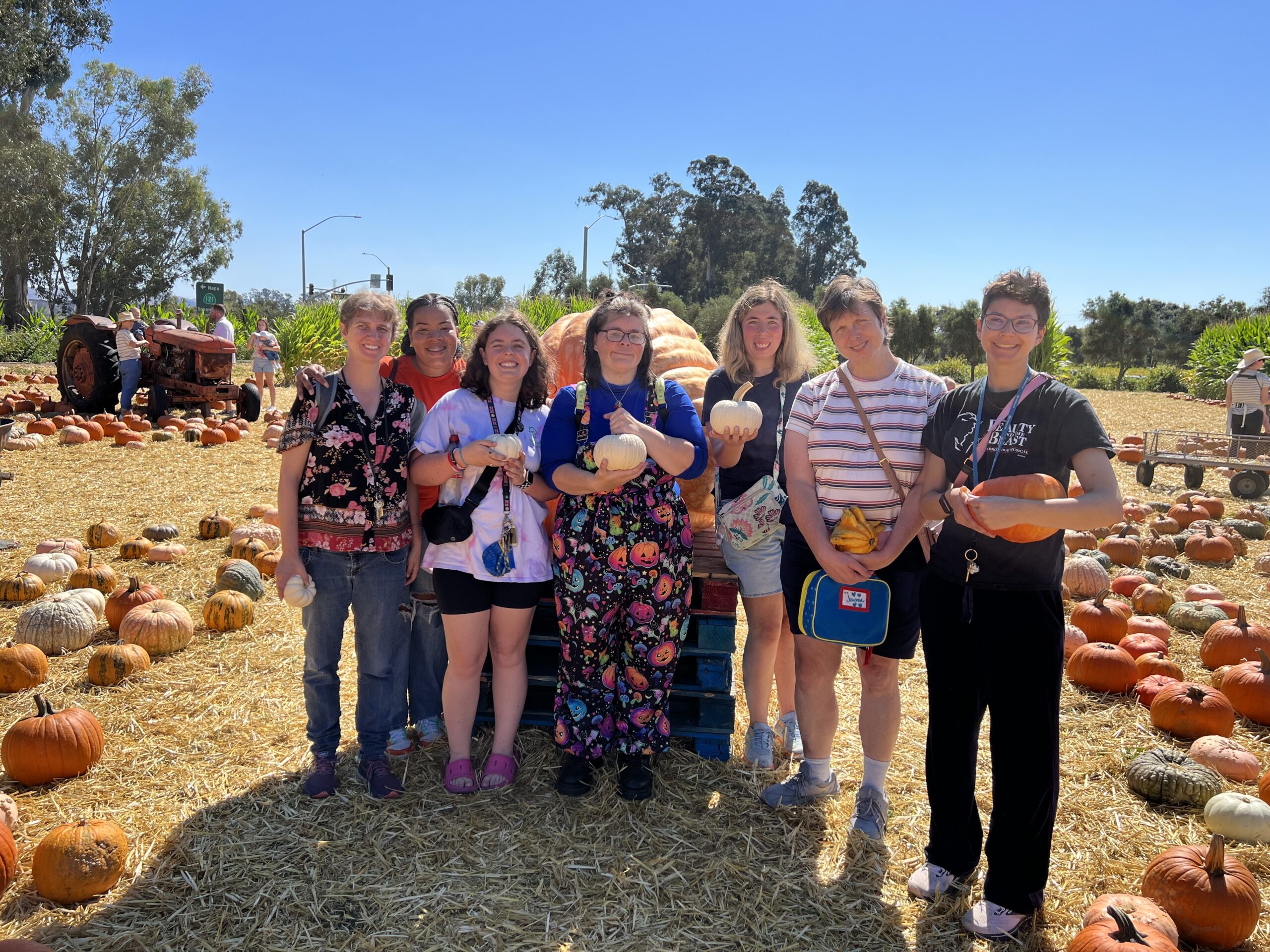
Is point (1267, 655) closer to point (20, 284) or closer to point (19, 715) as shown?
point (19, 715)

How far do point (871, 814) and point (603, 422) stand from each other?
1.87 metres

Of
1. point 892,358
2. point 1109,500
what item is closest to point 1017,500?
point 1109,500

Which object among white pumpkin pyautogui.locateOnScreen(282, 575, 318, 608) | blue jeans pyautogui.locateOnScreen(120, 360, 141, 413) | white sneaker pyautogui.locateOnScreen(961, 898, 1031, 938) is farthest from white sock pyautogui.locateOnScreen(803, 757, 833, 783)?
blue jeans pyautogui.locateOnScreen(120, 360, 141, 413)

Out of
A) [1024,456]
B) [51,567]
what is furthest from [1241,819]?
[51,567]

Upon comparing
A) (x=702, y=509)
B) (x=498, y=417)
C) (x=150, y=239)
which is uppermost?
(x=150, y=239)

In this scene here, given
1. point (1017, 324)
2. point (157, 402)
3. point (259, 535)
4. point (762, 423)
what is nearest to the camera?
point (1017, 324)

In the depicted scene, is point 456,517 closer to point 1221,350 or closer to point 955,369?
point 1221,350

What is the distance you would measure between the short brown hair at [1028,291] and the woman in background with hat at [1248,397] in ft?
39.3

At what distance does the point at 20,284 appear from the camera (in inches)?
1446

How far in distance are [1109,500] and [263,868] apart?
10.1 feet

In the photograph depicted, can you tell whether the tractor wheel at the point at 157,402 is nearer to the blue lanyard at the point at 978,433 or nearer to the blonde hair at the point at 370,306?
the blonde hair at the point at 370,306

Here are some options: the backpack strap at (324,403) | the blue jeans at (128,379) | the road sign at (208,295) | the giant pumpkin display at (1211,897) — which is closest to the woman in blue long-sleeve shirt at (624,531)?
the backpack strap at (324,403)

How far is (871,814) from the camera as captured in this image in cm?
326

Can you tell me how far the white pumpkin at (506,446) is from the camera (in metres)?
3.11
